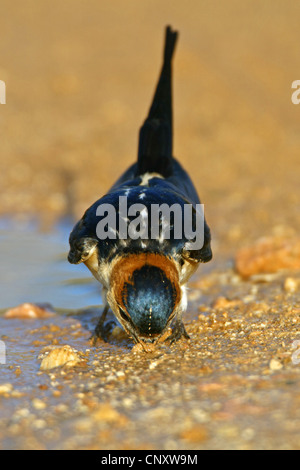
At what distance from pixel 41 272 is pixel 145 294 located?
3081 millimetres

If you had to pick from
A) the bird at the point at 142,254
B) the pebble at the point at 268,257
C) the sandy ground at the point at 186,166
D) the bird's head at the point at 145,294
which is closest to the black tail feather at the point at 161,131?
the bird at the point at 142,254

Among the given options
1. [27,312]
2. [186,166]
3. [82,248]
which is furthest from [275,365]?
[186,166]

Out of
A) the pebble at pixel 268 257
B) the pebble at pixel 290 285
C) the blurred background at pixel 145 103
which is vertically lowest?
the pebble at pixel 290 285

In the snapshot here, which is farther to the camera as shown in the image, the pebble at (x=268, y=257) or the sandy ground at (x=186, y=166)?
the pebble at (x=268, y=257)

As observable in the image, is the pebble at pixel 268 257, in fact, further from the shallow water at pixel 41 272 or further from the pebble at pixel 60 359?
the pebble at pixel 60 359

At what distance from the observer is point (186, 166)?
9.34 meters

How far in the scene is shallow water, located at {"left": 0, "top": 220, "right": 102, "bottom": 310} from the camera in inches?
225

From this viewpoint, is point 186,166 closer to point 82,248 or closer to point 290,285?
point 290,285

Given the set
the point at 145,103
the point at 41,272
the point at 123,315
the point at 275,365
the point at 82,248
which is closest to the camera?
the point at 275,365

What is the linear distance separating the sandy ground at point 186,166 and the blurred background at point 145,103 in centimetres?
3

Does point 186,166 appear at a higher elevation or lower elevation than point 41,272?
higher

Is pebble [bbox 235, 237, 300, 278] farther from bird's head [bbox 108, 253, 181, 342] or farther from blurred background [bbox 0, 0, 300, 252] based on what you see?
bird's head [bbox 108, 253, 181, 342]

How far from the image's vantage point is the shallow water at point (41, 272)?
5.72 metres

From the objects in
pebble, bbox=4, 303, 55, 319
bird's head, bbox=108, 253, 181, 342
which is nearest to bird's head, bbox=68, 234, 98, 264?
bird's head, bbox=108, 253, 181, 342
